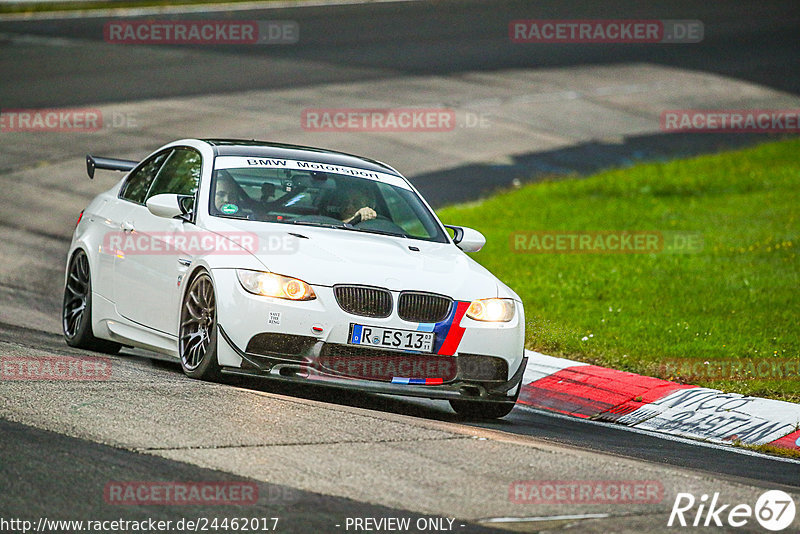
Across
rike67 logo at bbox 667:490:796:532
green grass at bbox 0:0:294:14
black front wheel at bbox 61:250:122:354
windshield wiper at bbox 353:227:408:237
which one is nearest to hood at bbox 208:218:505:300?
windshield wiper at bbox 353:227:408:237

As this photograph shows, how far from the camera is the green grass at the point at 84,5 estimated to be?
34.0 meters

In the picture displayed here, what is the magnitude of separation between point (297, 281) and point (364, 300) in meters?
0.41

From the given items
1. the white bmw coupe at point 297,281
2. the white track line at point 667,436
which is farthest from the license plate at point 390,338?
the white track line at point 667,436

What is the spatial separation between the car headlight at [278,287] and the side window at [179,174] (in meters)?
1.49

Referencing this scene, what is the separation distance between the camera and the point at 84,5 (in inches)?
1373

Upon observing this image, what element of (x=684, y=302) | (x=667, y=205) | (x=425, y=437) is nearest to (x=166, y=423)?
(x=425, y=437)

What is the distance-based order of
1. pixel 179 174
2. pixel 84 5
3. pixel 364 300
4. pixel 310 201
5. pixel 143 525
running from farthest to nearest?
pixel 84 5 → pixel 179 174 → pixel 310 201 → pixel 364 300 → pixel 143 525

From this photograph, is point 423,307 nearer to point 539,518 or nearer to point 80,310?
point 539,518

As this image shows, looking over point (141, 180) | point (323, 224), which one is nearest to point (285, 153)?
point (323, 224)

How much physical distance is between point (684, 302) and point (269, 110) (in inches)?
476

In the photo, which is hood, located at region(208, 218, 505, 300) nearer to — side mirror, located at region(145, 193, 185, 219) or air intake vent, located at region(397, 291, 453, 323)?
air intake vent, located at region(397, 291, 453, 323)

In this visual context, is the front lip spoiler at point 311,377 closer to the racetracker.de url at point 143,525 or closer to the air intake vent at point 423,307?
the air intake vent at point 423,307

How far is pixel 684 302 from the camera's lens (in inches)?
481

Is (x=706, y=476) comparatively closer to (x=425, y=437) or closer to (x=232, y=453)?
(x=425, y=437)
